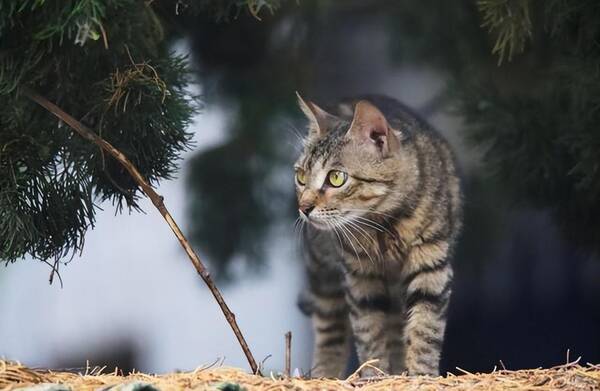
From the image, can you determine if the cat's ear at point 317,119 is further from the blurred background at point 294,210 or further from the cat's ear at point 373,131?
the blurred background at point 294,210

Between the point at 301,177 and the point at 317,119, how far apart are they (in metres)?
0.16

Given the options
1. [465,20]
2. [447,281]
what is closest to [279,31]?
[465,20]

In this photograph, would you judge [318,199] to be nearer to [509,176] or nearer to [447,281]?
[447,281]

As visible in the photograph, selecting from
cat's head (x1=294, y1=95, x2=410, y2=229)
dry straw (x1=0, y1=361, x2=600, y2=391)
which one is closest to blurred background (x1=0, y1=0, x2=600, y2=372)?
cat's head (x1=294, y1=95, x2=410, y2=229)

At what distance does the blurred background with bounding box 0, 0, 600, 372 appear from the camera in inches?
105

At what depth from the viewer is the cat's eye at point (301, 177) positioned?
2.42m

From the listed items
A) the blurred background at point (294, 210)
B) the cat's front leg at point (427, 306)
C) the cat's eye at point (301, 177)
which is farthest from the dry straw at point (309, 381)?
the blurred background at point (294, 210)

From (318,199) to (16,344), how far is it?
983 mm

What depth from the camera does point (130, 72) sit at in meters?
2.13

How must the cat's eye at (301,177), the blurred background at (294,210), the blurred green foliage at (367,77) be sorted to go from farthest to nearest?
the blurred green foliage at (367,77), the blurred background at (294,210), the cat's eye at (301,177)

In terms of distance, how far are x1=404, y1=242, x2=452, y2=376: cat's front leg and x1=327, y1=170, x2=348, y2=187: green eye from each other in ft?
0.82

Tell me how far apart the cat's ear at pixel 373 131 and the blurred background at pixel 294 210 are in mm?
471

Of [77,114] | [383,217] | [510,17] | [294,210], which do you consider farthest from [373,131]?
[77,114]

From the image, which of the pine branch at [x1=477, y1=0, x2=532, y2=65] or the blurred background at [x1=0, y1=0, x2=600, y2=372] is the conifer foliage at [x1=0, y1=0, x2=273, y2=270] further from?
the pine branch at [x1=477, y1=0, x2=532, y2=65]
